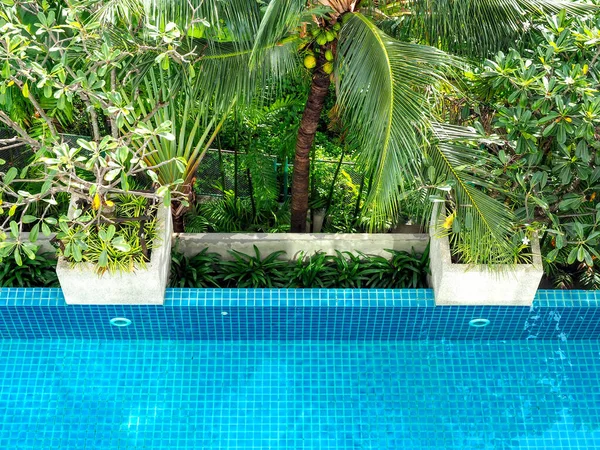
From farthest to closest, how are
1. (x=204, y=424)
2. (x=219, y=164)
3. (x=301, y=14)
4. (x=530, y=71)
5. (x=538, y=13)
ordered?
(x=219, y=164) → (x=204, y=424) → (x=538, y=13) → (x=530, y=71) → (x=301, y=14)

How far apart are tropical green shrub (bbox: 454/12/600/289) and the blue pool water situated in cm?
107

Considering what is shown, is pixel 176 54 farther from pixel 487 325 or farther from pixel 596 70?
pixel 487 325

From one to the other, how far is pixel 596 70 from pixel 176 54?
281 cm

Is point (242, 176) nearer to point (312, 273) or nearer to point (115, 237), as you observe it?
point (312, 273)

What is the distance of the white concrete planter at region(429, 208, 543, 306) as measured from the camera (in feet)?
19.4

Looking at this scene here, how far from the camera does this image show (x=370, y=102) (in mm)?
4898

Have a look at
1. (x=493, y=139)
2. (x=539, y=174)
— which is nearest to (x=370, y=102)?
(x=493, y=139)

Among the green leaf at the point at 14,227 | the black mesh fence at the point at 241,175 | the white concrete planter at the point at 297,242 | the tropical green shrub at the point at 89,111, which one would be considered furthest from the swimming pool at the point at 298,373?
the black mesh fence at the point at 241,175

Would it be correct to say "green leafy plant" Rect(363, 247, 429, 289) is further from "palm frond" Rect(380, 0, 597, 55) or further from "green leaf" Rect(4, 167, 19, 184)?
"green leaf" Rect(4, 167, 19, 184)

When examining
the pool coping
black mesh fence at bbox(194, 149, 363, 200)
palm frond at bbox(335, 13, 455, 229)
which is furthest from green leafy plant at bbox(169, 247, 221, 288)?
palm frond at bbox(335, 13, 455, 229)

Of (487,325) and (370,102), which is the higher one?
(370,102)

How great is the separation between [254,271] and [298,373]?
87cm

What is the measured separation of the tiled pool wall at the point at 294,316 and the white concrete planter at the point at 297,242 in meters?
0.46

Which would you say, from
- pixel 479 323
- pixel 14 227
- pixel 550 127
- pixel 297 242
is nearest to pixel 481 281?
pixel 479 323
